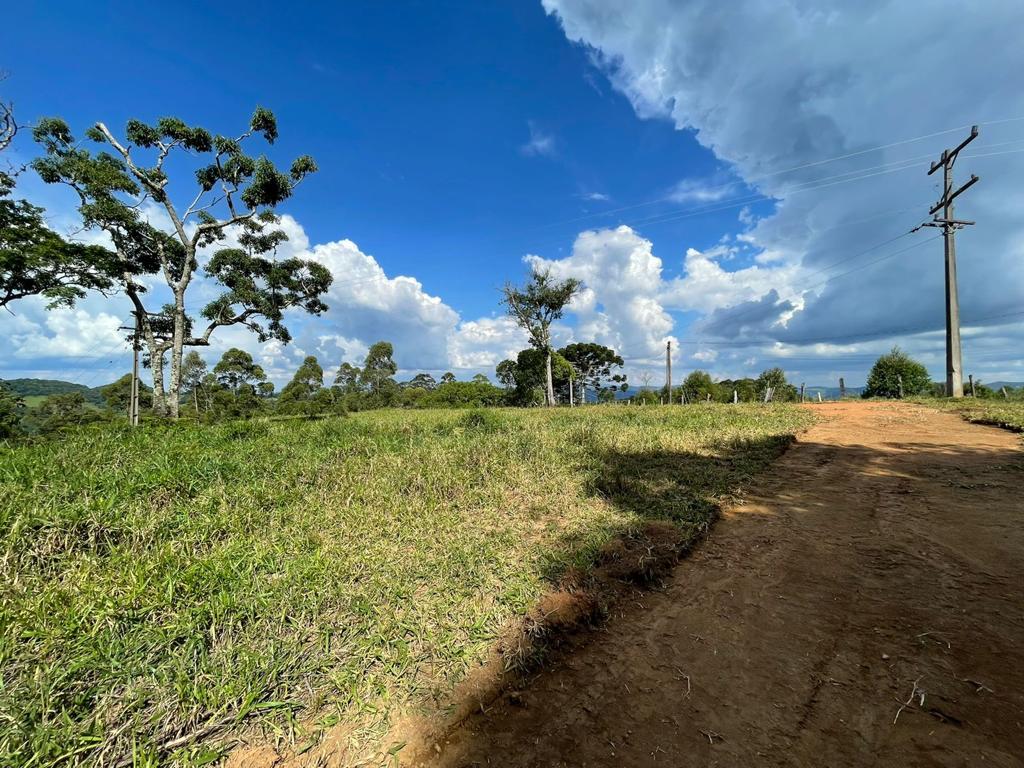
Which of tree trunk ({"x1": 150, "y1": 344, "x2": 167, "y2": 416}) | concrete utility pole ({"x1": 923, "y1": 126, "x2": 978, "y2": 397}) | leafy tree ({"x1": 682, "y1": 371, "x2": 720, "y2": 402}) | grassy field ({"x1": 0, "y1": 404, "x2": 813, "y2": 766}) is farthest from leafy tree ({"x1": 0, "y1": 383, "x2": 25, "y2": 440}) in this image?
leafy tree ({"x1": 682, "y1": 371, "x2": 720, "y2": 402})

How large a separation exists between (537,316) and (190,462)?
89.4ft

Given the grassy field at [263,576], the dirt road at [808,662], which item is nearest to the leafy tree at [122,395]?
the grassy field at [263,576]

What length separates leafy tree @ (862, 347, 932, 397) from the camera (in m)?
30.3

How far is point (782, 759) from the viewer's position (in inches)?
75.3

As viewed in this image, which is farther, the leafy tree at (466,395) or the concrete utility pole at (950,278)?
the leafy tree at (466,395)

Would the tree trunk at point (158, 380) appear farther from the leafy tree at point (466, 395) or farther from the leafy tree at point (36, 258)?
the leafy tree at point (466, 395)

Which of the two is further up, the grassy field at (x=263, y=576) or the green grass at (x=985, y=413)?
the green grass at (x=985, y=413)

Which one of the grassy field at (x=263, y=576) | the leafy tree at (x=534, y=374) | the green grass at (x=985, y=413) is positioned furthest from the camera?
the leafy tree at (x=534, y=374)

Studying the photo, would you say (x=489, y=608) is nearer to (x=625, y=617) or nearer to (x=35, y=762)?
(x=625, y=617)

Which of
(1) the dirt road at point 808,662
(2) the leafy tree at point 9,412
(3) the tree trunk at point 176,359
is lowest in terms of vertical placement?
(1) the dirt road at point 808,662

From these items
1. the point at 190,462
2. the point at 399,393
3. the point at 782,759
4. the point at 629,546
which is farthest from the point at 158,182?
the point at 399,393

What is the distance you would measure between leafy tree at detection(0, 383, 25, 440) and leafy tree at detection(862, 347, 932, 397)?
1904 inches

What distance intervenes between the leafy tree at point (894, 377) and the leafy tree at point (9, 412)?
1904 inches

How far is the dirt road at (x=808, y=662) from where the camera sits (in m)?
1.99
